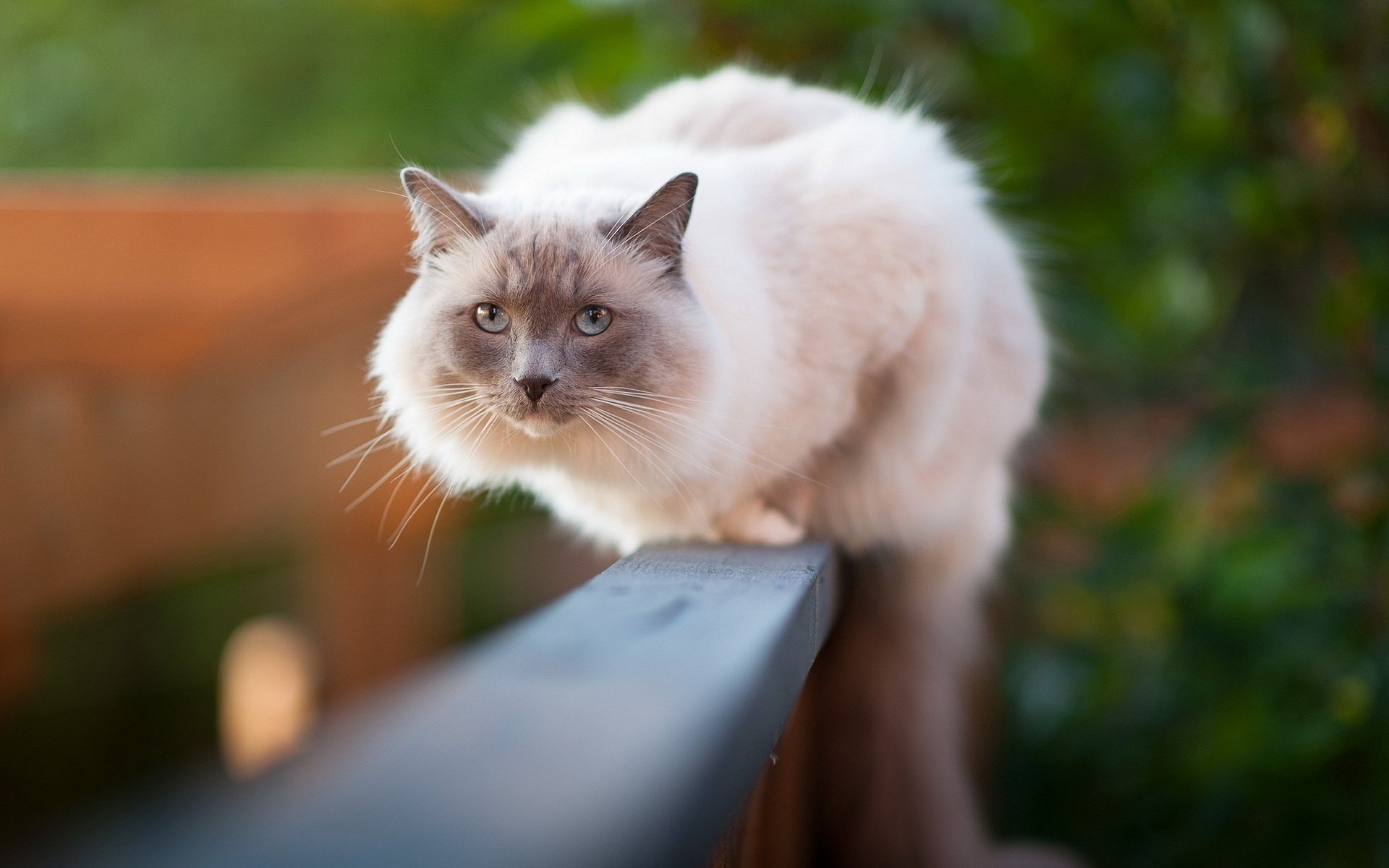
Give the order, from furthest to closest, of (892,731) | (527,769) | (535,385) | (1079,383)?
1. (1079,383)
2. (892,731)
3. (535,385)
4. (527,769)

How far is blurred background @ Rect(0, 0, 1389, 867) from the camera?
74.7 inches

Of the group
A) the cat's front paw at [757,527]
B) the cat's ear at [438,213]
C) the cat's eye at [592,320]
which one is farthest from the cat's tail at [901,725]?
the cat's ear at [438,213]

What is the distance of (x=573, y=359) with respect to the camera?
1256 mm

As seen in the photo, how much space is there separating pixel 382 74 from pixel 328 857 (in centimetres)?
461

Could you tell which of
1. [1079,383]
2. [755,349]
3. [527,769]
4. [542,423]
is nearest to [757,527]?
[755,349]

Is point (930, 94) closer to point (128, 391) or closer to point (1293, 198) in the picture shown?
point (1293, 198)

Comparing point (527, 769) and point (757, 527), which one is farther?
point (757, 527)

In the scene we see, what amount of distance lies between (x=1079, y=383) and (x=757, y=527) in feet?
4.61

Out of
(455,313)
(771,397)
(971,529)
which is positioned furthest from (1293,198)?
(455,313)

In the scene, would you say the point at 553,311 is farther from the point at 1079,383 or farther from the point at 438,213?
the point at 1079,383

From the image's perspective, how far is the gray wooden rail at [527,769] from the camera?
0.44 metres

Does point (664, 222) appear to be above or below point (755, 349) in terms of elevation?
above

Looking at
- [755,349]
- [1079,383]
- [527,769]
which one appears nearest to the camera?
[527,769]

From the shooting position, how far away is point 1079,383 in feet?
8.51
